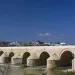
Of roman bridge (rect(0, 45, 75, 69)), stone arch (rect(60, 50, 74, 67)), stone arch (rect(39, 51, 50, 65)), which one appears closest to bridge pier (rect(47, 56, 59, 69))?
roman bridge (rect(0, 45, 75, 69))

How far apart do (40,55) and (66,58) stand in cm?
445

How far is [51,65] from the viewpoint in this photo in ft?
125

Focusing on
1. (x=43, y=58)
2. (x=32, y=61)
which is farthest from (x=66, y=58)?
(x=32, y=61)

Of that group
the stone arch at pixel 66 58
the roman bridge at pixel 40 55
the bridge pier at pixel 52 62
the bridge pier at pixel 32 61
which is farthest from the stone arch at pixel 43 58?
the bridge pier at pixel 52 62

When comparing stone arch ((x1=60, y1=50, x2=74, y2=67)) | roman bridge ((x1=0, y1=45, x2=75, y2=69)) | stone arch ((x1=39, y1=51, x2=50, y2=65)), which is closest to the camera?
roman bridge ((x1=0, y1=45, x2=75, y2=69))

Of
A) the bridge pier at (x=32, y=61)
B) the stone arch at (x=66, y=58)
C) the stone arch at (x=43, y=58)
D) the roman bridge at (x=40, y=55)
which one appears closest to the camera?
the roman bridge at (x=40, y=55)

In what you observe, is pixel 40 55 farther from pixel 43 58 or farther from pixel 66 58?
pixel 66 58

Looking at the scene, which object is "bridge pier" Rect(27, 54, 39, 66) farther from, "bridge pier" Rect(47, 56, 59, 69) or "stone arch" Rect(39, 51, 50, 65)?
"bridge pier" Rect(47, 56, 59, 69)

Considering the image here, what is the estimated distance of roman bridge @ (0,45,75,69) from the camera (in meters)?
39.1

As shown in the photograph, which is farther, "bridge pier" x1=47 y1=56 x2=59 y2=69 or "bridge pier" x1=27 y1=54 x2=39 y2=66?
"bridge pier" x1=27 y1=54 x2=39 y2=66

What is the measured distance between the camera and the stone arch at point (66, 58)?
39.4 metres

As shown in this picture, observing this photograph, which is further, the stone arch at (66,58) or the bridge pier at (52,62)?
the stone arch at (66,58)

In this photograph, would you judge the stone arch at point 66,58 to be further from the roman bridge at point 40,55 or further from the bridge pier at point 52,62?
the bridge pier at point 52,62

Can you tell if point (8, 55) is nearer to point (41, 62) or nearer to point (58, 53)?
point (41, 62)
